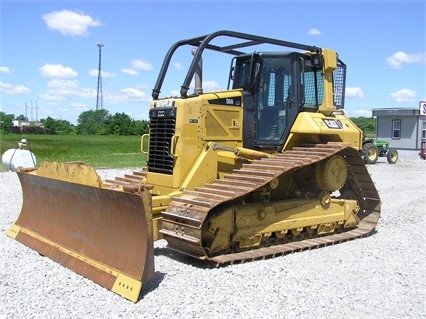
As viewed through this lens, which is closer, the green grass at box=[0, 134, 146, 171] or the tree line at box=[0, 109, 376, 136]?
the green grass at box=[0, 134, 146, 171]

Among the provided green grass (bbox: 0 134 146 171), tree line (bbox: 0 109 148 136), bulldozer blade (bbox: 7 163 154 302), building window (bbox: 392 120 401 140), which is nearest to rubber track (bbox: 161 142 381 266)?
bulldozer blade (bbox: 7 163 154 302)

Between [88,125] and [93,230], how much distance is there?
273 feet

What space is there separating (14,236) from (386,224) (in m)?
6.54

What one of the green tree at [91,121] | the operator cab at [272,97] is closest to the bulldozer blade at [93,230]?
the operator cab at [272,97]

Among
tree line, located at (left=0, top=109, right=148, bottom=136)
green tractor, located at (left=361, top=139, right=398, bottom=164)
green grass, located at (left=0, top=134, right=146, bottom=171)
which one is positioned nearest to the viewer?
green grass, located at (left=0, top=134, right=146, bottom=171)

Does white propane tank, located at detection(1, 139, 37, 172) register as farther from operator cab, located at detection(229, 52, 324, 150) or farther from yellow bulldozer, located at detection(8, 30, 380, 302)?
operator cab, located at detection(229, 52, 324, 150)

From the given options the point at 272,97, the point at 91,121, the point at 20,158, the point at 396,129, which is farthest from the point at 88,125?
the point at 272,97

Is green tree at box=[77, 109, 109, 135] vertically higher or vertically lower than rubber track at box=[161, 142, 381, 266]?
higher

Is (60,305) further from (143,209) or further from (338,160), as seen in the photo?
(338,160)

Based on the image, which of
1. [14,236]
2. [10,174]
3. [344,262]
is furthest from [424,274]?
[10,174]

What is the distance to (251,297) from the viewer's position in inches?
201

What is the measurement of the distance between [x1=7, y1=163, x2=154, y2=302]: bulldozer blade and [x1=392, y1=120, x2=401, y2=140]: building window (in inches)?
1154

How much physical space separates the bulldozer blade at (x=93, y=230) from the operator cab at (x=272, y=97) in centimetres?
279

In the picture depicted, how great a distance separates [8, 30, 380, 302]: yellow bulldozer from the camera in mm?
5984
